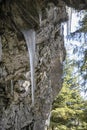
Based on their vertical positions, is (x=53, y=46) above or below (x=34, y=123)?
above

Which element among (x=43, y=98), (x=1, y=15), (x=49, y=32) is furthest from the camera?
(x=43, y=98)

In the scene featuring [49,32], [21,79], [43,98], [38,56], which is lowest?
[43,98]

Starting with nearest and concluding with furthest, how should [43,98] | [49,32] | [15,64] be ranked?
[15,64], [49,32], [43,98]

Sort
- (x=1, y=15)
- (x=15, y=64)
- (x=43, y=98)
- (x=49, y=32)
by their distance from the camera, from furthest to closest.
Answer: (x=43, y=98) → (x=49, y=32) → (x=15, y=64) → (x=1, y=15)

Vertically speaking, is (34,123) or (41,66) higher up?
(41,66)

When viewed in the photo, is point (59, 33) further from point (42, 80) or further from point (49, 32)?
point (42, 80)

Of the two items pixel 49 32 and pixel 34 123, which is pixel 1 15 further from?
pixel 34 123

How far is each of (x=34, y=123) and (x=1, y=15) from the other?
280 inches

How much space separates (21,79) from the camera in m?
11.1

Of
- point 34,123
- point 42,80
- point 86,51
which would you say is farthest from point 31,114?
point 86,51

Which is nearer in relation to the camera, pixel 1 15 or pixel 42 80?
pixel 1 15

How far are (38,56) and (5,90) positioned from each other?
168 cm

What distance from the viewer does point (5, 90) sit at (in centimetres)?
1105

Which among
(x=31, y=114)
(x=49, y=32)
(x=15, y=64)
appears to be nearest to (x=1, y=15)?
(x=15, y=64)
